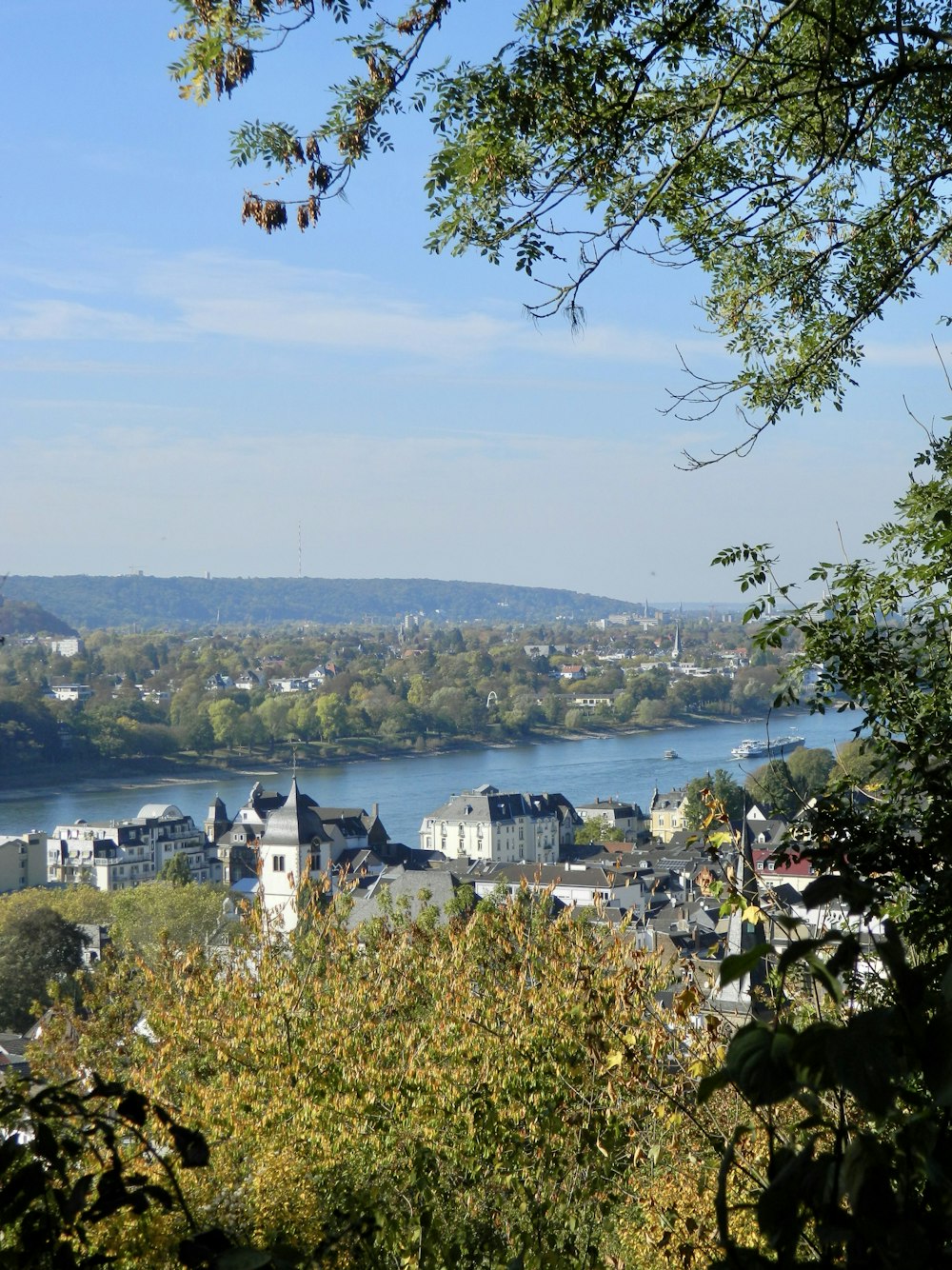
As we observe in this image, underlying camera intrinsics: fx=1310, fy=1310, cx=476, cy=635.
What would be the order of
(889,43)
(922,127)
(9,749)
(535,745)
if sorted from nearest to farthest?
(889,43), (922,127), (9,749), (535,745)

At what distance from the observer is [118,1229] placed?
2328 millimetres

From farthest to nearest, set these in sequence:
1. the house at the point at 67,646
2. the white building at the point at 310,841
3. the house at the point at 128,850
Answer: the house at the point at 67,646
the house at the point at 128,850
the white building at the point at 310,841

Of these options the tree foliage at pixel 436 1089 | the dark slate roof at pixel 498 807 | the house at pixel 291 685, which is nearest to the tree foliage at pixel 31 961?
the tree foliage at pixel 436 1089

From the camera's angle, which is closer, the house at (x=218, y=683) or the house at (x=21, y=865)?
the house at (x=21, y=865)

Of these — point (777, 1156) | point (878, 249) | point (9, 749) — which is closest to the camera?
point (777, 1156)

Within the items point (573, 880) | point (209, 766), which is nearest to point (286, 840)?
point (573, 880)

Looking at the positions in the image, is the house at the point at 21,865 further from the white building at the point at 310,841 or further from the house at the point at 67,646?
the house at the point at 67,646

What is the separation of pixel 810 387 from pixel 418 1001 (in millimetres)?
2497

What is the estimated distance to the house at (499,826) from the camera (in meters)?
27.1

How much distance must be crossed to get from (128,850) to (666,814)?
10.9 metres

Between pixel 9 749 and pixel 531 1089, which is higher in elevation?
pixel 531 1089

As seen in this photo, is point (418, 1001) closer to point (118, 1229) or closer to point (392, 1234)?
point (392, 1234)

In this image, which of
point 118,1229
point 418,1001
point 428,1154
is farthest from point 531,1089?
point 118,1229

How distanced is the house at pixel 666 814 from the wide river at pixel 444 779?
1488 mm
